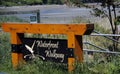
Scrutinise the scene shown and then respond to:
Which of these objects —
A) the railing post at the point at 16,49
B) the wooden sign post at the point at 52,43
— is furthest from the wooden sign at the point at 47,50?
the railing post at the point at 16,49

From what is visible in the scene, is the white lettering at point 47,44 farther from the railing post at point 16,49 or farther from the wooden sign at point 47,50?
the railing post at point 16,49

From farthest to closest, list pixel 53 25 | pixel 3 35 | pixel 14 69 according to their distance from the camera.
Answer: pixel 3 35 → pixel 14 69 → pixel 53 25

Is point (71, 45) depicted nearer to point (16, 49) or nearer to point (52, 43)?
point (52, 43)

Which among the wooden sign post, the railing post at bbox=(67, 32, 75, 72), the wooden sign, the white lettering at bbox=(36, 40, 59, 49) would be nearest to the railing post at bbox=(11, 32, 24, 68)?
the wooden sign post

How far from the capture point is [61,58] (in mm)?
9508

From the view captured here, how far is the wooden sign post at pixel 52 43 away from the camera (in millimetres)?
9133

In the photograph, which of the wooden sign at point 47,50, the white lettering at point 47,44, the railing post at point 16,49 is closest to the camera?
the wooden sign at point 47,50

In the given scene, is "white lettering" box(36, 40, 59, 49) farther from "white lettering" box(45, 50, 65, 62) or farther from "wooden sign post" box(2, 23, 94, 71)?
"white lettering" box(45, 50, 65, 62)

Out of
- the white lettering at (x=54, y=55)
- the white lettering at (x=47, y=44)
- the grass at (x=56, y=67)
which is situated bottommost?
the grass at (x=56, y=67)

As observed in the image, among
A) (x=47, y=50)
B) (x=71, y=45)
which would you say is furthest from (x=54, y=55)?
(x=71, y=45)

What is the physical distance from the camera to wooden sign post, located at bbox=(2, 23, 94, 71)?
9.13 meters

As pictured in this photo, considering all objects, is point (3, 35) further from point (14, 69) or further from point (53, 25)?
point (53, 25)

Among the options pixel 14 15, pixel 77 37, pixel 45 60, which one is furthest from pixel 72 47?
pixel 14 15

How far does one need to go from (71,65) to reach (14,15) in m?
9.48
